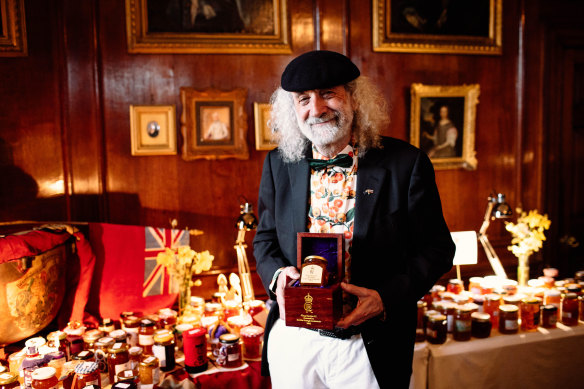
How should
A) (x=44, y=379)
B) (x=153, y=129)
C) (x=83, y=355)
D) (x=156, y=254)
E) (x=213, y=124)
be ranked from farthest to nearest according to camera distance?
(x=213, y=124), (x=153, y=129), (x=156, y=254), (x=83, y=355), (x=44, y=379)

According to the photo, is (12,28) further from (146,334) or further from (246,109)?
(146,334)

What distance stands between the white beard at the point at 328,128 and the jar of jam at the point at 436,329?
1.53 metres

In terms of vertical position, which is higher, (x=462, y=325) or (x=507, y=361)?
(x=462, y=325)

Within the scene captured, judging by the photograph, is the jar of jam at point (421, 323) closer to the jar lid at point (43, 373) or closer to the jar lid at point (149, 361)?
the jar lid at point (149, 361)

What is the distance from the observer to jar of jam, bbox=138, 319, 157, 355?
8.42 feet

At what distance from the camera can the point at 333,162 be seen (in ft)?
5.92

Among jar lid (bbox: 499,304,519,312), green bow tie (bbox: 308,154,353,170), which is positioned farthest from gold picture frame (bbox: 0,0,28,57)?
jar lid (bbox: 499,304,519,312)

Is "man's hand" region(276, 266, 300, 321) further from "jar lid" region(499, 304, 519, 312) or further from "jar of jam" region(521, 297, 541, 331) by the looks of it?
"jar of jam" region(521, 297, 541, 331)

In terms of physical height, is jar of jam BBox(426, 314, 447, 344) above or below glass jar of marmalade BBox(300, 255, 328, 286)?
below

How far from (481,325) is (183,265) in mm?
1911

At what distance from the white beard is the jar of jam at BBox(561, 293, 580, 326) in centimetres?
227

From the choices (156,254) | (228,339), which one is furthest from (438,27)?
(228,339)

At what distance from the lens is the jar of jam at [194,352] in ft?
7.88

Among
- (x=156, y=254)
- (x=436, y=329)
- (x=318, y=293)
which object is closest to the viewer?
(x=318, y=293)
